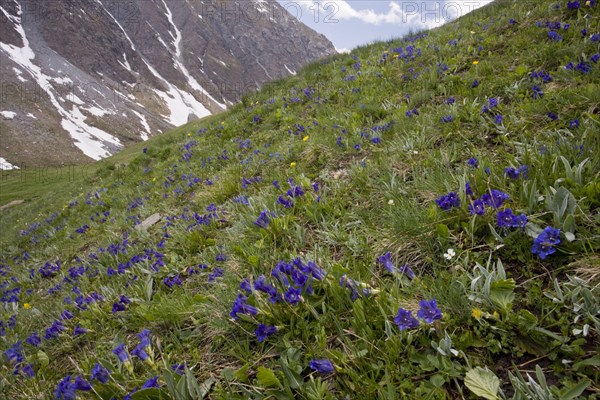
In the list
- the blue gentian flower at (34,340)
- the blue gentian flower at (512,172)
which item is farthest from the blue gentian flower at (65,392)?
the blue gentian flower at (512,172)

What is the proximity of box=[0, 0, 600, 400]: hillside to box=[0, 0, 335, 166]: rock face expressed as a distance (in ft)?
260

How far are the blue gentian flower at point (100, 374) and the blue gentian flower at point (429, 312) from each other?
210cm

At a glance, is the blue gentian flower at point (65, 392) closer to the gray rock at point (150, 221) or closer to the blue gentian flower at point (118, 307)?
the blue gentian flower at point (118, 307)

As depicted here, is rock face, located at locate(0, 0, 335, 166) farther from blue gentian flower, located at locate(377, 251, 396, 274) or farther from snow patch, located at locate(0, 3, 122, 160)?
blue gentian flower, located at locate(377, 251, 396, 274)

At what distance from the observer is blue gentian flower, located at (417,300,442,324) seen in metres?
1.77

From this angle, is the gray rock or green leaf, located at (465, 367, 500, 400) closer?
green leaf, located at (465, 367, 500, 400)

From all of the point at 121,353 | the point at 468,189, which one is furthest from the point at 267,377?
the point at 468,189

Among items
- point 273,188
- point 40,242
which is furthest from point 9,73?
point 273,188

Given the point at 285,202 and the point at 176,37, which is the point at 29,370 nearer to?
the point at 285,202

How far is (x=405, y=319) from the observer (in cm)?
185

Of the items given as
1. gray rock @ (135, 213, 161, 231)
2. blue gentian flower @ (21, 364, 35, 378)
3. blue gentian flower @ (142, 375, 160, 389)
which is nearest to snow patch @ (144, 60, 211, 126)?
gray rock @ (135, 213, 161, 231)

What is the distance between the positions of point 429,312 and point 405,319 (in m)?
0.13

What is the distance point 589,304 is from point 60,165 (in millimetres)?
82239

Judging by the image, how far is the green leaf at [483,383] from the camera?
4.91 ft
